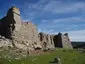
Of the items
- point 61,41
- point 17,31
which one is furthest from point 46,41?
point 17,31

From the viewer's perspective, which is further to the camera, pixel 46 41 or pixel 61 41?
pixel 61 41

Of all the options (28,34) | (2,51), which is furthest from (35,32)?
(2,51)

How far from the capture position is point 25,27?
55.2 metres

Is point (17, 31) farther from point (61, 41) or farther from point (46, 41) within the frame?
point (61, 41)

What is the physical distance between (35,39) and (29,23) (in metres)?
5.87

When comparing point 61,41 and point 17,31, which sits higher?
point 17,31

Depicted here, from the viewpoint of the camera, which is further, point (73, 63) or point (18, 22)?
point (18, 22)

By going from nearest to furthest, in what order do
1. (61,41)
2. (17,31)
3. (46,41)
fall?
(17,31)
(46,41)
(61,41)

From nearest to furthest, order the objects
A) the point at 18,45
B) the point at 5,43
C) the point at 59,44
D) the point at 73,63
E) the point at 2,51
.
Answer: the point at 73,63 → the point at 2,51 → the point at 5,43 → the point at 18,45 → the point at 59,44

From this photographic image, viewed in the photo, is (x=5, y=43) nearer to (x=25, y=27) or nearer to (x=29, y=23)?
(x=25, y=27)

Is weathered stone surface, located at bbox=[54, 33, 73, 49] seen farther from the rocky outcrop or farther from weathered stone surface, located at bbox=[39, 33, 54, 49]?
the rocky outcrop

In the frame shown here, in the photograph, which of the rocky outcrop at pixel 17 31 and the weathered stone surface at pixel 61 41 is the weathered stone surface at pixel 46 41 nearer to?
the weathered stone surface at pixel 61 41

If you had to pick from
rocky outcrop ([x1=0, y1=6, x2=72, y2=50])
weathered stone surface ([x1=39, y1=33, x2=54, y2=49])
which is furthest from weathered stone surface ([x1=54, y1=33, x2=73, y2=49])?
rocky outcrop ([x1=0, y1=6, x2=72, y2=50])

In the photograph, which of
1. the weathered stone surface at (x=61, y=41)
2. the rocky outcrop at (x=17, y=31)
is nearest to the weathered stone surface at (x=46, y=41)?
the weathered stone surface at (x=61, y=41)
